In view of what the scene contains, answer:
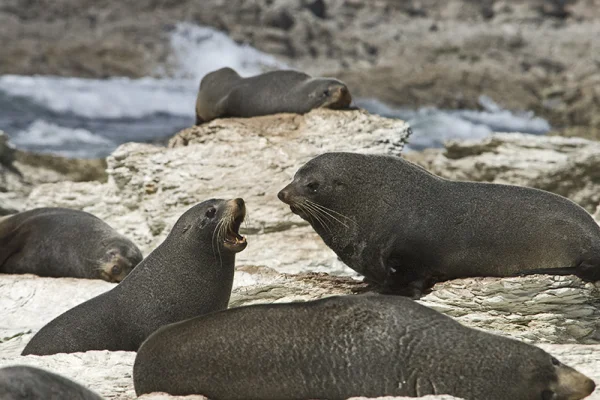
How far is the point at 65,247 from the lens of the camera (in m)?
10.4

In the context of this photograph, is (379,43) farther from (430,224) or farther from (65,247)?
(430,224)

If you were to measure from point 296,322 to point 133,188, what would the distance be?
21.0ft

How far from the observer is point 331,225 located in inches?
301

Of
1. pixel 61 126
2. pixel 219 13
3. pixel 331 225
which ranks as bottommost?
pixel 61 126

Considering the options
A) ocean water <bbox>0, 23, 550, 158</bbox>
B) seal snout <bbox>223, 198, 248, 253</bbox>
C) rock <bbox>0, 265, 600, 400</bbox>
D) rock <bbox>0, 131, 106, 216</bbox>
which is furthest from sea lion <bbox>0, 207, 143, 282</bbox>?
ocean water <bbox>0, 23, 550, 158</bbox>

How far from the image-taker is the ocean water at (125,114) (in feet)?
95.5

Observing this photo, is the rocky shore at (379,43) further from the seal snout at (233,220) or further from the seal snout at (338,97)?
the seal snout at (233,220)

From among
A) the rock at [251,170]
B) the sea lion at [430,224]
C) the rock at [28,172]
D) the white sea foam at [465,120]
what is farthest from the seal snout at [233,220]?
the white sea foam at [465,120]

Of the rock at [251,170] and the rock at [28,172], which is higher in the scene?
the rock at [251,170]

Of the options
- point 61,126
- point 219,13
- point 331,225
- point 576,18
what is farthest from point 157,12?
point 331,225

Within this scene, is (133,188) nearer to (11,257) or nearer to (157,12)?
(11,257)

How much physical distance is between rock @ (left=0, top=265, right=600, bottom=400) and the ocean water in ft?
57.6

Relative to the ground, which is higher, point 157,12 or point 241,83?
→ point 241,83

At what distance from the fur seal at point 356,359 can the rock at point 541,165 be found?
8970 millimetres
